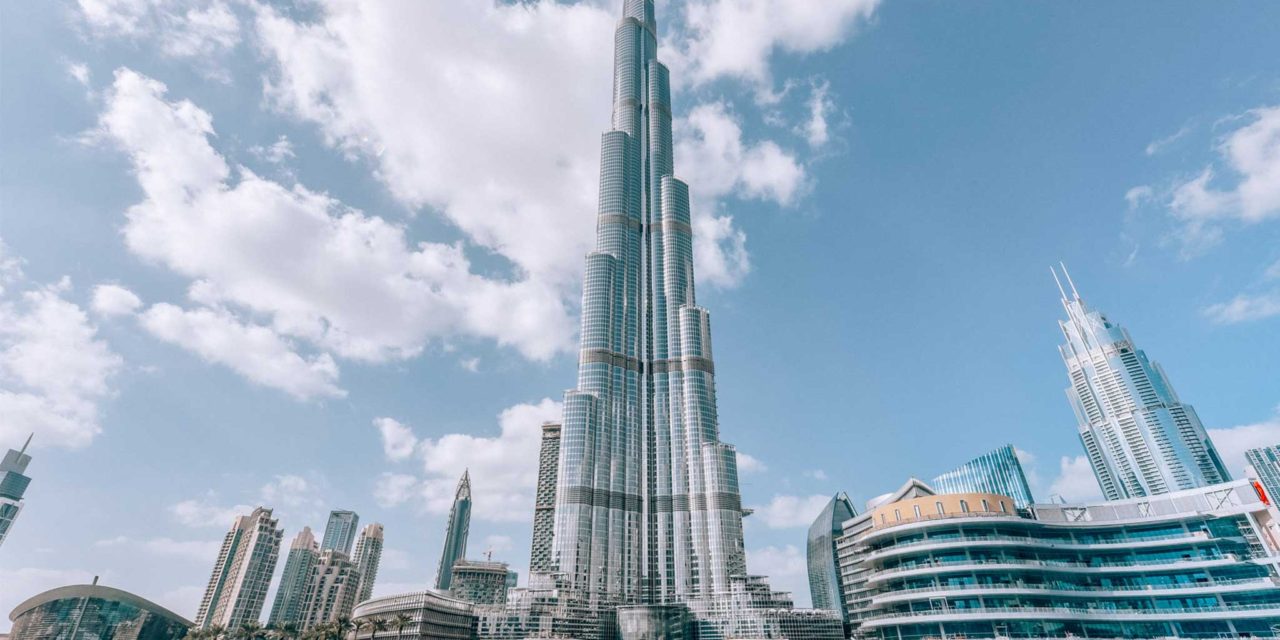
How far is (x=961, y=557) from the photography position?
11150 centimetres

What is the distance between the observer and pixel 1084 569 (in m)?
115

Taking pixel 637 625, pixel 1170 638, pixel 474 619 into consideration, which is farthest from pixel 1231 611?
pixel 474 619

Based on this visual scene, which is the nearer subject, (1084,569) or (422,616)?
(1084,569)

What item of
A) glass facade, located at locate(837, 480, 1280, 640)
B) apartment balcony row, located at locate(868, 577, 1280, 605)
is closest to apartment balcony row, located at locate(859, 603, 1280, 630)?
glass facade, located at locate(837, 480, 1280, 640)

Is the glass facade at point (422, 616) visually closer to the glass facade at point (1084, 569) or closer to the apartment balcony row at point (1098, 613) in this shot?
the glass facade at point (1084, 569)

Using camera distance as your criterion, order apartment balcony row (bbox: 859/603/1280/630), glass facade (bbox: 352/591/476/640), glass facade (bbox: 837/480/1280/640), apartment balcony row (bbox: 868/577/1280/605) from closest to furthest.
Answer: apartment balcony row (bbox: 859/603/1280/630), apartment balcony row (bbox: 868/577/1280/605), glass facade (bbox: 837/480/1280/640), glass facade (bbox: 352/591/476/640)

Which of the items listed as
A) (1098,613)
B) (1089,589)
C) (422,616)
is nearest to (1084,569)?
(1089,589)

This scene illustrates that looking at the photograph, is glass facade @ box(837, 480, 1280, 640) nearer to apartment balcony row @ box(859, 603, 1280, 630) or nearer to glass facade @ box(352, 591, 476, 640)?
apartment balcony row @ box(859, 603, 1280, 630)

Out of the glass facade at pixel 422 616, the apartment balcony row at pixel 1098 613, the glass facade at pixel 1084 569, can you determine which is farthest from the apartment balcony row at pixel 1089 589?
the glass facade at pixel 422 616

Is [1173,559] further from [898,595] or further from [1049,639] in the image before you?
[898,595]

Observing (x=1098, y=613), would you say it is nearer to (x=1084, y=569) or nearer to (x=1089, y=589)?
→ (x=1089, y=589)

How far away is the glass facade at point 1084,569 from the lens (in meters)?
105

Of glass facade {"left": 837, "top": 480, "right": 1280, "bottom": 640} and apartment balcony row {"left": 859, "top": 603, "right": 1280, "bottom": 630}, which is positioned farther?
glass facade {"left": 837, "top": 480, "right": 1280, "bottom": 640}

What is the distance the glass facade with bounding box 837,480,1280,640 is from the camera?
105 m
